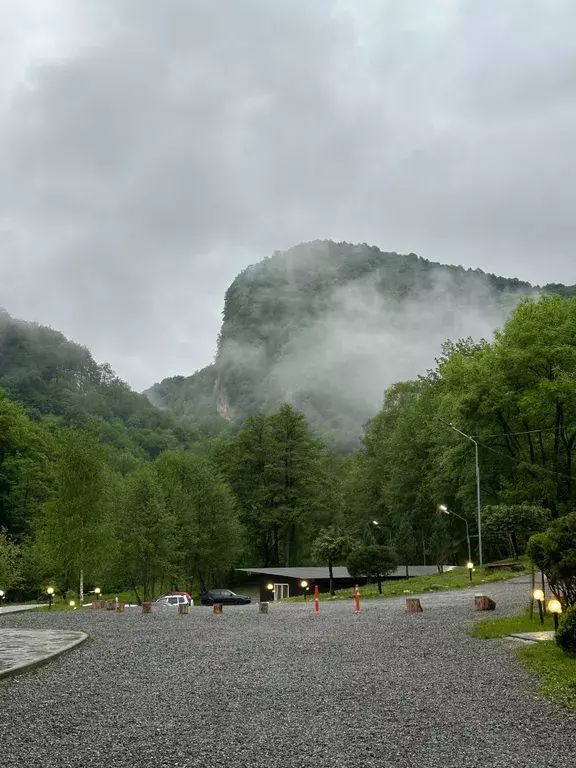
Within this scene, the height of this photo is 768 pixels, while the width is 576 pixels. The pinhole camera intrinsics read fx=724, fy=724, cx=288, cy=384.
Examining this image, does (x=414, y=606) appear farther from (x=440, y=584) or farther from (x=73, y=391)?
(x=73, y=391)

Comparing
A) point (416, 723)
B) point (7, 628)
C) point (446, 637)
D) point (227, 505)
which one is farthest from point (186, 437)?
point (416, 723)

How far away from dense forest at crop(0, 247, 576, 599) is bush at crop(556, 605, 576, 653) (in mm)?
25723

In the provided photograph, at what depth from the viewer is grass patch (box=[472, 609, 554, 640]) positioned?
18.1m

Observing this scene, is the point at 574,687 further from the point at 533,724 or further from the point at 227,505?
the point at 227,505

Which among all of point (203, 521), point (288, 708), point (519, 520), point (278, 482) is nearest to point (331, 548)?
point (519, 520)

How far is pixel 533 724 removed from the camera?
28.8ft

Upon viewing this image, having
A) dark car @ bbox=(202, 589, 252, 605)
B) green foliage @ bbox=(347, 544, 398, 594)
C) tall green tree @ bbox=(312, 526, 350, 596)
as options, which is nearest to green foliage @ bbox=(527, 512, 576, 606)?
green foliage @ bbox=(347, 544, 398, 594)

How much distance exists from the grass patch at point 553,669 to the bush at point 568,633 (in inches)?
5.5

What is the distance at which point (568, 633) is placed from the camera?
12664 millimetres

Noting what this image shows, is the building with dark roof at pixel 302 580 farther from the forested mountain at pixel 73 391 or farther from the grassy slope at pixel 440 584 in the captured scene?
the forested mountain at pixel 73 391

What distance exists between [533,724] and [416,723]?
1403mm

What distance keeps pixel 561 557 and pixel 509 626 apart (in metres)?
4.29

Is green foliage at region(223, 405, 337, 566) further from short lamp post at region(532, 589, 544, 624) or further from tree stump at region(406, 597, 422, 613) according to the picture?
short lamp post at region(532, 589, 544, 624)

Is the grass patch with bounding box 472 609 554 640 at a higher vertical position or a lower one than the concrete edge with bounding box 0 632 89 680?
lower
